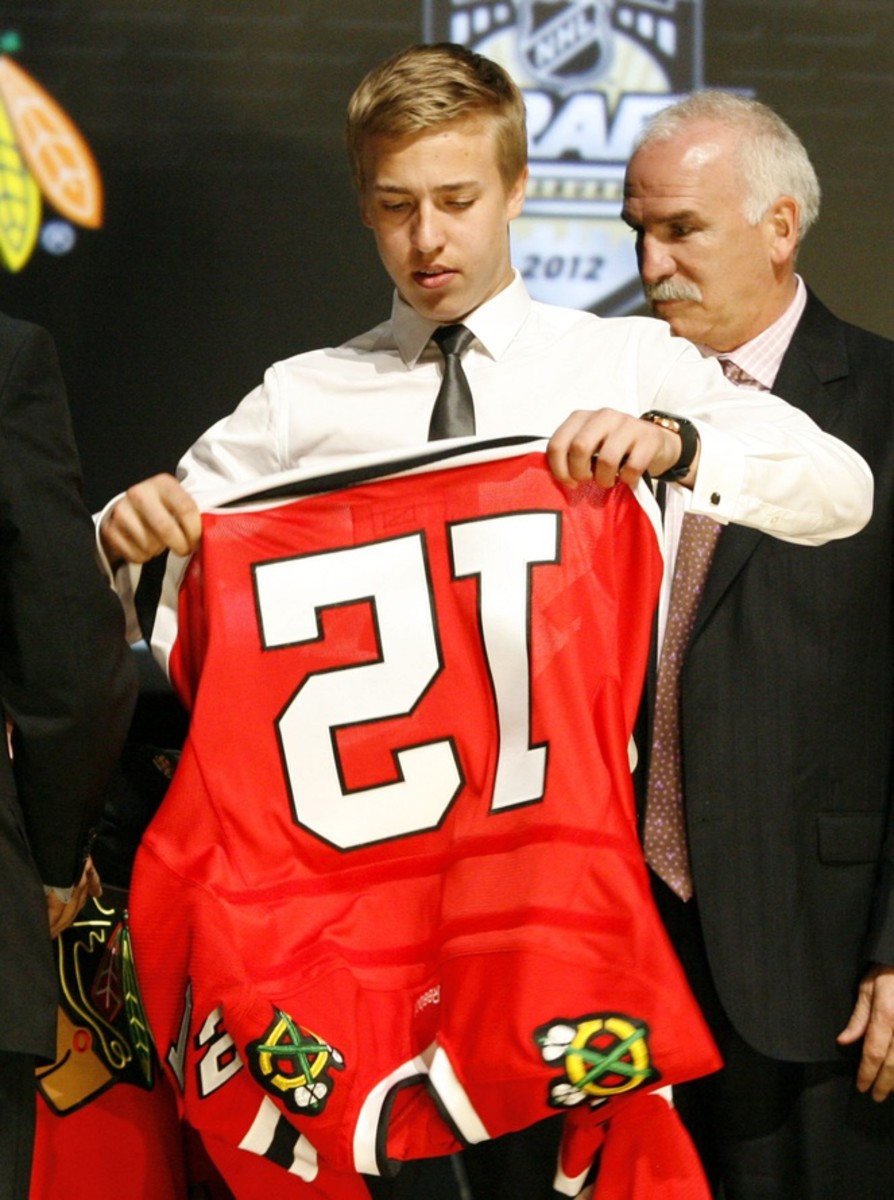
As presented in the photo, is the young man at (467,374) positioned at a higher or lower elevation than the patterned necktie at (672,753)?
higher

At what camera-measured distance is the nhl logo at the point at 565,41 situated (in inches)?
111

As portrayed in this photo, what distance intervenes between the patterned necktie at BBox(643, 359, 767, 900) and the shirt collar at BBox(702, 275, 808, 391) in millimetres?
239

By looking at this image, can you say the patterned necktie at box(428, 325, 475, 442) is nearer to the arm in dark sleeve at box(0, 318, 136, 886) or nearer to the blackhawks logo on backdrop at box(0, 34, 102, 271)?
the arm in dark sleeve at box(0, 318, 136, 886)

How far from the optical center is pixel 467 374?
195 cm

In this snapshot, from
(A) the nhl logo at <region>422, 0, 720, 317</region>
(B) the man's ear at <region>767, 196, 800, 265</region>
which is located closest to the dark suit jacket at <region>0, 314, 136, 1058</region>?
(B) the man's ear at <region>767, 196, 800, 265</region>

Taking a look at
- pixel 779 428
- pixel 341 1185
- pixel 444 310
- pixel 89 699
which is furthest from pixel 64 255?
pixel 341 1185

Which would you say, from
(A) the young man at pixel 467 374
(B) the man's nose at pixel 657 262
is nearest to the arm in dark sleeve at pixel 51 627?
(A) the young man at pixel 467 374

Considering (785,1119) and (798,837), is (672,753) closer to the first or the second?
(798,837)

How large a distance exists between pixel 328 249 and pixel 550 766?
141cm

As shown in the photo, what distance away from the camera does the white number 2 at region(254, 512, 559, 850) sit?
176cm

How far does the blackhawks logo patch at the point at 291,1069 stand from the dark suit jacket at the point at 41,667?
0.74 feet

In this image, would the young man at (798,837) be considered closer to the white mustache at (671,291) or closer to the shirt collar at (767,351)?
the shirt collar at (767,351)

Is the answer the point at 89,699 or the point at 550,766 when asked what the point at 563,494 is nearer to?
the point at 550,766

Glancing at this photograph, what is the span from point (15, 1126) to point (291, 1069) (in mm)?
312
